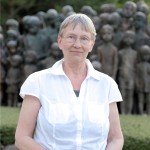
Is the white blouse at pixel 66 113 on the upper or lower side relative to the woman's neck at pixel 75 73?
lower

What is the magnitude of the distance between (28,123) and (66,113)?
16 centimetres

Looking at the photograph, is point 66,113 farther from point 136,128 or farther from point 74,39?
point 136,128

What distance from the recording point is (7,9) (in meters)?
16.3

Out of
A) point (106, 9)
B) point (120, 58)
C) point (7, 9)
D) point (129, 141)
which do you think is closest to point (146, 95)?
point (120, 58)

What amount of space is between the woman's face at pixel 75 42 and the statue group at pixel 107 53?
6.39 m

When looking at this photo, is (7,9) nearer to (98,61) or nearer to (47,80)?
(98,61)

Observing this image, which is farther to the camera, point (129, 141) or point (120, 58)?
point (120, 58)

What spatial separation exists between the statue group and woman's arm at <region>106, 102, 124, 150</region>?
636 cm

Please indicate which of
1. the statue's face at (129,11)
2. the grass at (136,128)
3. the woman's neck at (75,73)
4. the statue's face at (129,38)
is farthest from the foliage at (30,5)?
the woman's neck at (75,73)

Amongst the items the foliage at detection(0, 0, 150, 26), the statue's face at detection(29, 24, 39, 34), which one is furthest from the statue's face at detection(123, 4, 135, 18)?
the foliage at detection(0, 0, 150, 26)

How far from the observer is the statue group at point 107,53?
9.82 m

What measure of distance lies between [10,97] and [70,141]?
7.87 metres

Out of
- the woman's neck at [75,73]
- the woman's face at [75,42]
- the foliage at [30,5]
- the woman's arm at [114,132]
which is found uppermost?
the woman's face at [75,42]

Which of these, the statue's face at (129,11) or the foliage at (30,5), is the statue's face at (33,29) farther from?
the foliage at (30,5)
